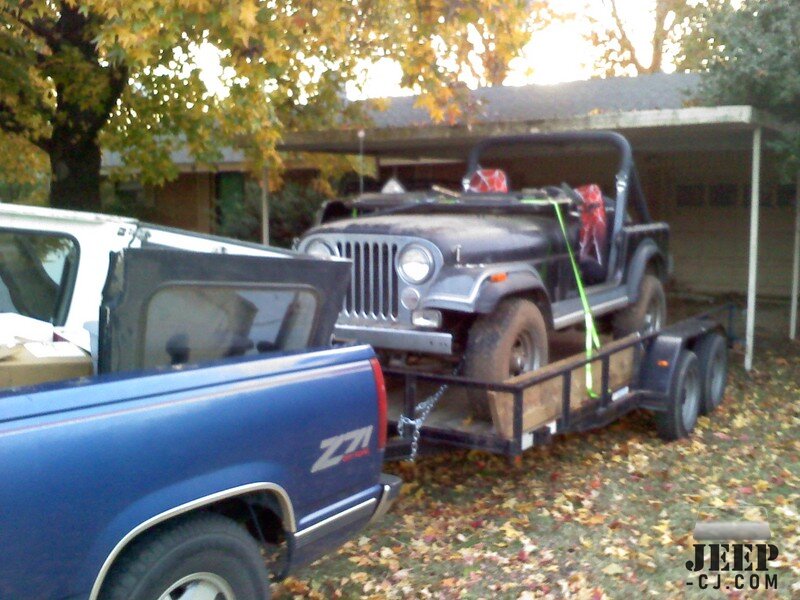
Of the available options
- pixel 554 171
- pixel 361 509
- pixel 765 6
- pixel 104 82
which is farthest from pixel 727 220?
pixel 361 509

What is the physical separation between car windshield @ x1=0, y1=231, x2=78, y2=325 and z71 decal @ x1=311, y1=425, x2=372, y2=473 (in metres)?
1.32

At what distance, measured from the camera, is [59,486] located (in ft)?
8.54

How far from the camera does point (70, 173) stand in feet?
33.1

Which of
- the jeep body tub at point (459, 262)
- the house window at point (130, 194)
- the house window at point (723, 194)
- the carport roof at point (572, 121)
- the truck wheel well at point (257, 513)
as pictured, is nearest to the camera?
the truck wheel well at point (257, 513)

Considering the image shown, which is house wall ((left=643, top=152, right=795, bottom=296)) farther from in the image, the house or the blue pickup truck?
the blue pickup truck

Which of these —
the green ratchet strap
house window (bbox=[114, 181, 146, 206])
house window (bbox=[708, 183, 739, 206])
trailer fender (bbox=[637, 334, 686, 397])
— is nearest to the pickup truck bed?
the green ratchet strap

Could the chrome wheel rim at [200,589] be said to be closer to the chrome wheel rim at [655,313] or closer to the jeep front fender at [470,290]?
the jeep front fender at [470,290]

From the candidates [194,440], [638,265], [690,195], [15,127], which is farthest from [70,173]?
[690,195]

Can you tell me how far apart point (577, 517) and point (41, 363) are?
3497 millimetres

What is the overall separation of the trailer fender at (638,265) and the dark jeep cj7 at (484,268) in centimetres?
1

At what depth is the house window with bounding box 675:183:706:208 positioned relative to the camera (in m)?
16.0

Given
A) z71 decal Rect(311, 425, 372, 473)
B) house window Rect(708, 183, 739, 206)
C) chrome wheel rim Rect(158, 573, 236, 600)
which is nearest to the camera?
chrome wheel rim Rect(158, 573, 236, 600)

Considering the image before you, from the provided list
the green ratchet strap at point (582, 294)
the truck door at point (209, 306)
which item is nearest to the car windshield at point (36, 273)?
the truck door at point (209, 306)

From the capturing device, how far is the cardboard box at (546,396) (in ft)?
16.2
